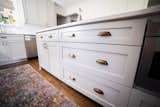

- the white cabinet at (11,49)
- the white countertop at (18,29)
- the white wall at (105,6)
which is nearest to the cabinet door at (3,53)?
the white cabinet at (11,49)

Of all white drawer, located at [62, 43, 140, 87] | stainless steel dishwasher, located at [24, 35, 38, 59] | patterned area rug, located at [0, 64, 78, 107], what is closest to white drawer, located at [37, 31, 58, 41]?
white drawer, located at [62, 43, 140, 87]

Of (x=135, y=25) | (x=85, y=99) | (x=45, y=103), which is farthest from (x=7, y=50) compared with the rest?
(x=135, y=25)

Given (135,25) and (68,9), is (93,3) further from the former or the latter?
(135,25)

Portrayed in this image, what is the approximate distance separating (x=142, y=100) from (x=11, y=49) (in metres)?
2.89

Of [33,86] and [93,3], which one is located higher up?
[93,3]

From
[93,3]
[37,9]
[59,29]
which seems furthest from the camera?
[37,9]

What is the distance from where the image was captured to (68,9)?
3547 millimetres

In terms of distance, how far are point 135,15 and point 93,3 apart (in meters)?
2.68

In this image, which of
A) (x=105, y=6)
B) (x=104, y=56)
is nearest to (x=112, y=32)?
(x=104, y=56)

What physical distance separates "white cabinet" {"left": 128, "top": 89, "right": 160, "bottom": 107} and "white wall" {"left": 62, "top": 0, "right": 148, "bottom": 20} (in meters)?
2.24

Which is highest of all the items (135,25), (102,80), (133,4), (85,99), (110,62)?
(133,4)

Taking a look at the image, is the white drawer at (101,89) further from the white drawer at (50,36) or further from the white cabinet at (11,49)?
the white cabinet at (11,49)

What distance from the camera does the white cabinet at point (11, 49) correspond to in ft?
6.38

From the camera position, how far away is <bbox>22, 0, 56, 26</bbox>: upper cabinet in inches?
101
